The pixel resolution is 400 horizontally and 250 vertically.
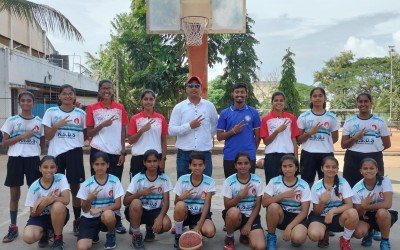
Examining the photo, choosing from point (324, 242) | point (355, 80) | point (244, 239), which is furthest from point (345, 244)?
point (355, 80)

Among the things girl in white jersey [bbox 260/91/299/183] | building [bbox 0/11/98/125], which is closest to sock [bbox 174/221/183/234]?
girl in white jersey [bbox 260/91/299/183]

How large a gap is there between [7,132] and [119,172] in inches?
52.4

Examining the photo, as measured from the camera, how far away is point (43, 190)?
4.62 metres

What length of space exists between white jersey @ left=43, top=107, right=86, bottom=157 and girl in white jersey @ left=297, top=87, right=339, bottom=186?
8.46 ft

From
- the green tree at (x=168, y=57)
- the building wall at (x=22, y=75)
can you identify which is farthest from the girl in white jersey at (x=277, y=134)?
the building wall at (x=22, y=75)

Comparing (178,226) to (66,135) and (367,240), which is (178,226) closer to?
(66,135)

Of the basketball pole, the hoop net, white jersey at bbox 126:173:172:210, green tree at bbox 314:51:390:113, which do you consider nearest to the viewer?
white jersey at bbox 126:173:172:210

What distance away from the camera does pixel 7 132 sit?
4953 millimetres

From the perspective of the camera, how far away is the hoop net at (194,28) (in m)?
9.21

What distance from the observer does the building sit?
16922mm

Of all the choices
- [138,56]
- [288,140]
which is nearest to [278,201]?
[288,140]

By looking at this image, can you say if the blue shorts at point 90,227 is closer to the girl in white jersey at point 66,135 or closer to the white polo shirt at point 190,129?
the girl in white jersey at point 66,135

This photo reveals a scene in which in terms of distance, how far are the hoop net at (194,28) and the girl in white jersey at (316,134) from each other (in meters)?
4.47

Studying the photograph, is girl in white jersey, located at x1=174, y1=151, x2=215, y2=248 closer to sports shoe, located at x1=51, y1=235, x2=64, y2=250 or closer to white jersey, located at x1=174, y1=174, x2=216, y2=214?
white jersey, located at x1=174, y1=174, x2=216, y2=214
